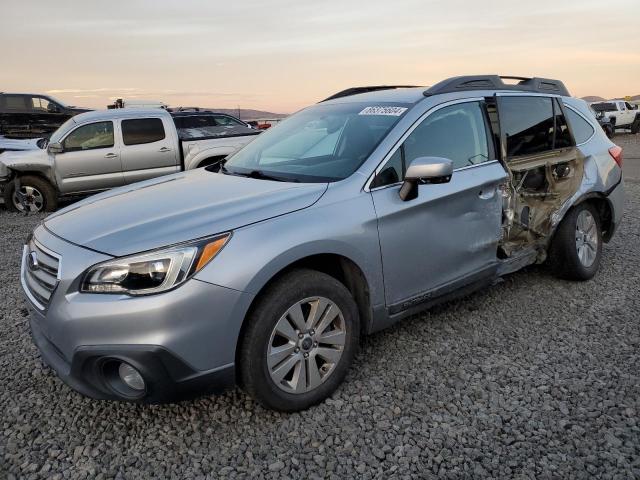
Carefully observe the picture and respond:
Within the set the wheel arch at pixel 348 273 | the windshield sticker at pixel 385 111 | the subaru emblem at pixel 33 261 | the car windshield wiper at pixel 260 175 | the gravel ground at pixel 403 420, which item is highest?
the windshield sticker at pixel 385 111

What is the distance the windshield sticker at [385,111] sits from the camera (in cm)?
343

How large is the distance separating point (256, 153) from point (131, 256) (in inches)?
69.9

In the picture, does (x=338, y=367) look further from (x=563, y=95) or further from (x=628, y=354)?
(x=563, y=95)

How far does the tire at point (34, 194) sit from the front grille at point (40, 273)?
701cm

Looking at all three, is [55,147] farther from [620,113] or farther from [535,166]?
[620,113]

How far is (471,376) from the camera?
320 cm

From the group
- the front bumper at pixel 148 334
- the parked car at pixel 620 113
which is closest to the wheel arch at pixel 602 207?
the front bumper at pixel 148 334

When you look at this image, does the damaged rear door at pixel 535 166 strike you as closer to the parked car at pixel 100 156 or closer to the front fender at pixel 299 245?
the front fender at pixel 299 245

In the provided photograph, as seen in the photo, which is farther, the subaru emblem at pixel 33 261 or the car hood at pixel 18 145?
the car hood at pixel 18 145

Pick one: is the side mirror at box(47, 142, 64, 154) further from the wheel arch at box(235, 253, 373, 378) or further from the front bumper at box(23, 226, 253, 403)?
the wheel arch at box(235, 253, 373, 378)

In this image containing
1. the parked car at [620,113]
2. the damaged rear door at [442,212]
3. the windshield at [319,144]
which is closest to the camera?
the damaged rear door at [442,212]

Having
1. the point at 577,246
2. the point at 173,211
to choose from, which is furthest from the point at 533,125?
the point at 173,211

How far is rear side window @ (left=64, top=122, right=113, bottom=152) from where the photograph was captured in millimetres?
9227

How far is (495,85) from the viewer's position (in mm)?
4086
